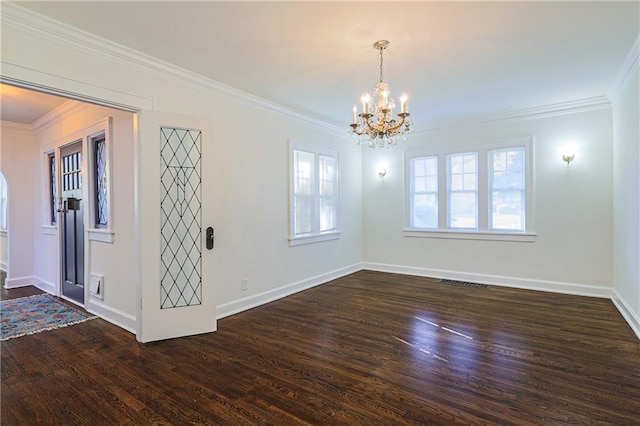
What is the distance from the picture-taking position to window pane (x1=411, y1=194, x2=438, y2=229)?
611cm

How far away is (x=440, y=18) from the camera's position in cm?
257

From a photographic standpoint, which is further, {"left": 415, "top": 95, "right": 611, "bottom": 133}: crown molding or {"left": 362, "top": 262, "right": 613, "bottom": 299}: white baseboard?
{"left": 362, "top": 262, "right": 613, "bottom": 299}: white baseboard

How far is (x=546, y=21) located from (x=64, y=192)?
6077 mm

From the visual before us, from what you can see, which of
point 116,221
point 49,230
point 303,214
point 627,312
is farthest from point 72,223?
point 627,312

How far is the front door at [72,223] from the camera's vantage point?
4539 mm

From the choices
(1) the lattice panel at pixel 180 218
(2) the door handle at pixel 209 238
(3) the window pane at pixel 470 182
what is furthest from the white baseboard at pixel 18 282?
(3) the window pane at pixel 470 182

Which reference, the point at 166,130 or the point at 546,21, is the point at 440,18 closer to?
the point at 546,21

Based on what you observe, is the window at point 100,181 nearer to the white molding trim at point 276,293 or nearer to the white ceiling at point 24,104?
the white ceiling at point 24,104

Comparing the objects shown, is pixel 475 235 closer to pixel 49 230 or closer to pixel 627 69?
pixel 627 69

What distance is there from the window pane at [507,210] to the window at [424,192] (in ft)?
3.12

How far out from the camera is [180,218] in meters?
3.45

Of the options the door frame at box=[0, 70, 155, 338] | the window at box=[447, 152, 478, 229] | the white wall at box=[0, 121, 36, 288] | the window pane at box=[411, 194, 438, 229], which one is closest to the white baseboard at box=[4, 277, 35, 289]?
the white wall at box=[0, 121, 36, 288]

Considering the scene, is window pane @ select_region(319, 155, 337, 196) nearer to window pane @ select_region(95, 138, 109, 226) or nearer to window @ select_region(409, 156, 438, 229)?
window @ select_region(409, 156, 438, 229)

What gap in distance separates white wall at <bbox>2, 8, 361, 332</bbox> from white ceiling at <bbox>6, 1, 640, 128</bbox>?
0.79ft
